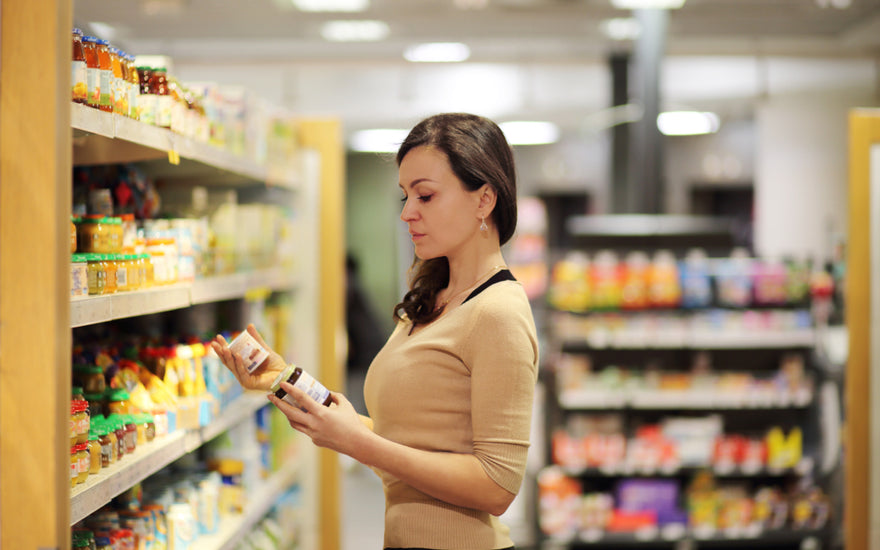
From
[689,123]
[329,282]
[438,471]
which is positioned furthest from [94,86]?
[689,123]

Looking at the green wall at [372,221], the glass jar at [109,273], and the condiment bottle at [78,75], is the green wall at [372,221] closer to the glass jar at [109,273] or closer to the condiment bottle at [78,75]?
the glass jar at [109,273]

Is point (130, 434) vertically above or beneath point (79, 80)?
beneath

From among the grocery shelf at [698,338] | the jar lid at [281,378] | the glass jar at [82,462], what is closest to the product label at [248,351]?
the jar lid at [281,378]

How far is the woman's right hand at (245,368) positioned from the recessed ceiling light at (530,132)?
9.19m

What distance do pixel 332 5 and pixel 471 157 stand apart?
5310mm

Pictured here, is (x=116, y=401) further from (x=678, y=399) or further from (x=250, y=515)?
(x=678, y=399)

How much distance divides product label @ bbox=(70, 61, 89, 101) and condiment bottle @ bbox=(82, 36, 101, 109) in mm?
32

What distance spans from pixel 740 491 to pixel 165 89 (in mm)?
4107

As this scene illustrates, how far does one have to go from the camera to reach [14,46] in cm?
146

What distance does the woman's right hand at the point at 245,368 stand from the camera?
1752 millimetres

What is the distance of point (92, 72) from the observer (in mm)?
1756

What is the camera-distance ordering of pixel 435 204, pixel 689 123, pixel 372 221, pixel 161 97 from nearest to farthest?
1. pixel 435 204
2. pixel 161 97
3. pixel 689 123
4. pixel 372 221

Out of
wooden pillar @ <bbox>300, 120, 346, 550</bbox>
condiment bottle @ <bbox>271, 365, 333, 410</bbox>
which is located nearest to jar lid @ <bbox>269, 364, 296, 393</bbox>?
condiment bottle @ <bbox>271, 365, 333, 410</bbox>

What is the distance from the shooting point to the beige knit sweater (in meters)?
1.61
